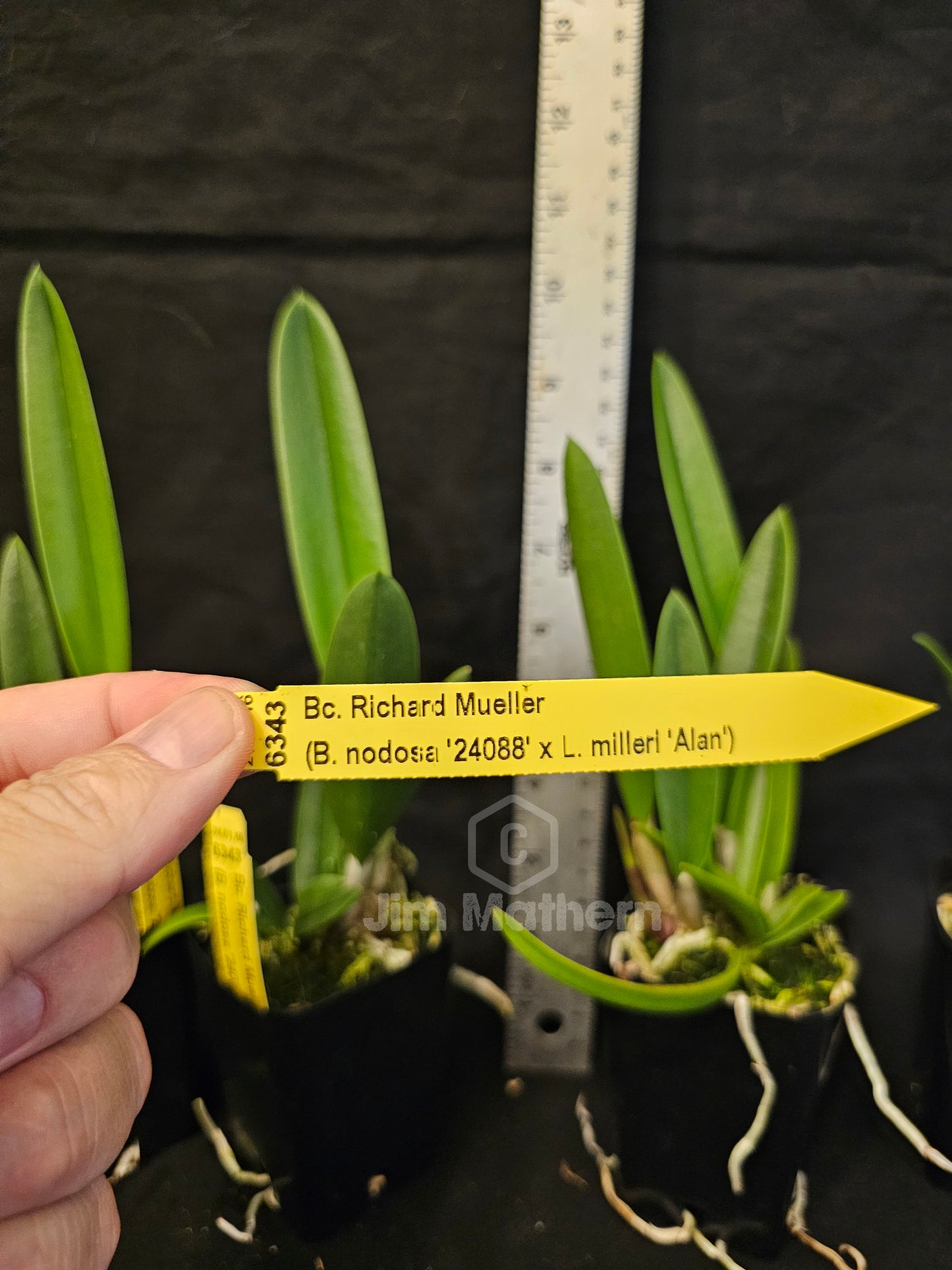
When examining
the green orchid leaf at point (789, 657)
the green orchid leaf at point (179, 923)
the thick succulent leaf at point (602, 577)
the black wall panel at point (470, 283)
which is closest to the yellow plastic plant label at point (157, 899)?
the green orchid leaf at point (179, 923)

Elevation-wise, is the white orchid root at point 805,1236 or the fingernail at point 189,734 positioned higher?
the fingernail at point 189,734

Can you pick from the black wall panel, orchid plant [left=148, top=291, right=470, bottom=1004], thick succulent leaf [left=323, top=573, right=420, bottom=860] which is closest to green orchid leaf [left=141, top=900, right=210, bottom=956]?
orchid plant [left=148, top=291, right=470, bottom=1004]

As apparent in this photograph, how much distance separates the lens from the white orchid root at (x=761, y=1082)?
0.46 m

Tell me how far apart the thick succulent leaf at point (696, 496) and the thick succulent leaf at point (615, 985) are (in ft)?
0.67

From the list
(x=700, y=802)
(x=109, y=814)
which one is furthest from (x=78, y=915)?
(x=700, y=802)

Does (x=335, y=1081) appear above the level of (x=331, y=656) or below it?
below

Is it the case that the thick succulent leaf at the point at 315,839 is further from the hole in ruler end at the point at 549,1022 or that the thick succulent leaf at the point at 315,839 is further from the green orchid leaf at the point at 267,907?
the hole in ruler end at the point at 549,1022

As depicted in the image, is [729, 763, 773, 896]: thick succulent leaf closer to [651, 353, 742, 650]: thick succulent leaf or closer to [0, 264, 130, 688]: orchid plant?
[651, 353, 742, 650]: thick succulent leaf

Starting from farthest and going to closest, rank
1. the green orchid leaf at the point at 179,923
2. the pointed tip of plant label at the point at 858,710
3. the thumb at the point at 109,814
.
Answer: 1. the green orchid leaf at the point at 179,923
2. the pointed tip of plant label at the point at 858,710
3. the thumb at the point at 109,814

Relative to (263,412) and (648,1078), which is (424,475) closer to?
(263,412)

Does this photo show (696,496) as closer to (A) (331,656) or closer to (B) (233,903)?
(A) (331,656)

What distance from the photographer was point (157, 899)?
514 millimetres

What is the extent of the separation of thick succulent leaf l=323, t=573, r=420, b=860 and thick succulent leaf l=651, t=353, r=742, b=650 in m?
0.19

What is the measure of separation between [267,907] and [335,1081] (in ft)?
0.36
